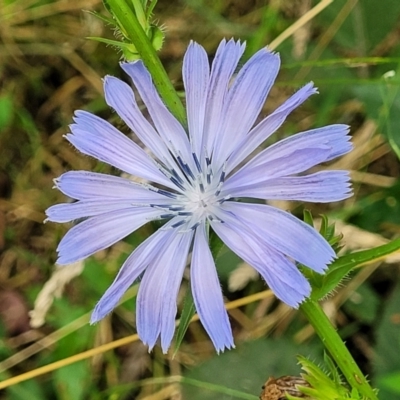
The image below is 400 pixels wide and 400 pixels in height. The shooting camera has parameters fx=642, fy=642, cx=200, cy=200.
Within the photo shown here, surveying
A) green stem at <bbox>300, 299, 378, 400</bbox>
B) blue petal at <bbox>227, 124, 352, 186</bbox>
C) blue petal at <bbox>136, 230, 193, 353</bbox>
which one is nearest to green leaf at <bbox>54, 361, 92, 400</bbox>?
blue petal at <bbox>136, 230, 193, 353</bbox>

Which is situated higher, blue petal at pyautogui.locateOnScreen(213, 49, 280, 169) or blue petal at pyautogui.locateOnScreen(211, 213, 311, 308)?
blue petal at pyautogui.locateOnScreen(213, 49, 280, 169)

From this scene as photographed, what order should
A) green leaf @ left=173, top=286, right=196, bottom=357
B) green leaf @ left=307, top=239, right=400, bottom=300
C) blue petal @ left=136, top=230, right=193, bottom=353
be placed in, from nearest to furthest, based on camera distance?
→ green leaf @ left=173, top=286, right=196, bottom=357
green leaf @ left=307, top=239, right=400, bottom=300
blue petal @ left=136, top=230, right=193, bottom=353

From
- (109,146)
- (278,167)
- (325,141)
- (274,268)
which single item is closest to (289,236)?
(274,268)

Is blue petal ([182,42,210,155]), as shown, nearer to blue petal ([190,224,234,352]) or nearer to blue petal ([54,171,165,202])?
blue petal ([54,171,165,202])

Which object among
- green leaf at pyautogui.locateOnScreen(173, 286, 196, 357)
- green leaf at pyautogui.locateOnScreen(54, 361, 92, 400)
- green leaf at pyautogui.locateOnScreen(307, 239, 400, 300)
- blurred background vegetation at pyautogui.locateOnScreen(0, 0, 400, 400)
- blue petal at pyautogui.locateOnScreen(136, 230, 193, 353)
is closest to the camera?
green leaf at pyautogui.locateOnScreen(173, 286, 196, 357)

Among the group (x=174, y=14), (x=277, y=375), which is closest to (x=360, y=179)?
(x=277, y=375)

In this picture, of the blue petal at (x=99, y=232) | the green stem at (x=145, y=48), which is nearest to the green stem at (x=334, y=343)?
the blue petal at (x=99, y=232)

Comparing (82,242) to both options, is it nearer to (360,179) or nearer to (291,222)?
(291,222)
